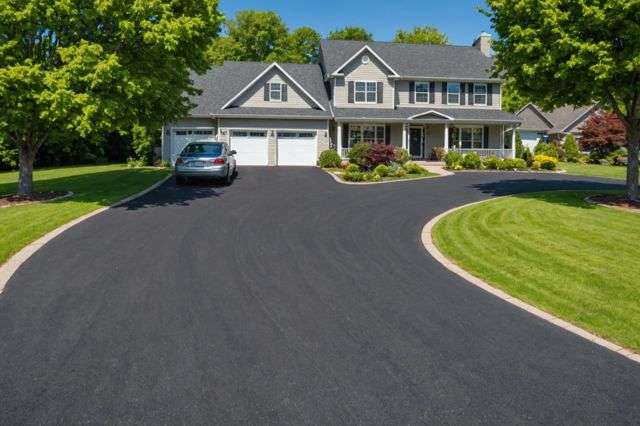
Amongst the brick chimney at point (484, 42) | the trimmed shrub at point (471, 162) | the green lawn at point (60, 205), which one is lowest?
the green lawn at point (60, 205)

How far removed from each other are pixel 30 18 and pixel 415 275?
12219 mm

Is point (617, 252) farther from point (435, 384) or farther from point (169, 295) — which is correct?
point (169, 295)

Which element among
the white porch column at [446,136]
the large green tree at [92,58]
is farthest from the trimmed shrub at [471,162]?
the large green tree at [92,58]

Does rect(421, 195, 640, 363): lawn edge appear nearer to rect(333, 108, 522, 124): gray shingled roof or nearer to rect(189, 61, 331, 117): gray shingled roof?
rect(333, 108, 522, 124): gray shingled roof

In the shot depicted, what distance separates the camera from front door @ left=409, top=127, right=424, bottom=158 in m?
36.6

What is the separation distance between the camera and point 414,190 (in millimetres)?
20625

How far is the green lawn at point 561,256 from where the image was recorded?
7.00m

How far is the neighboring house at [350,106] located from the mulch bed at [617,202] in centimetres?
1708

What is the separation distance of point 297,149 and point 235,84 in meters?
7.31

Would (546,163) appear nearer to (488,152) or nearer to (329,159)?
(488,152)

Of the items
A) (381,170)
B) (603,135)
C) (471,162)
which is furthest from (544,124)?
(381,170)

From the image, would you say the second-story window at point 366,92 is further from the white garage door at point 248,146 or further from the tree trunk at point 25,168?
the tree trunk at point 25,168

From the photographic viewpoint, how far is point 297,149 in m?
32.6

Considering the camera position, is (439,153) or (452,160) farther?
(439,153)
